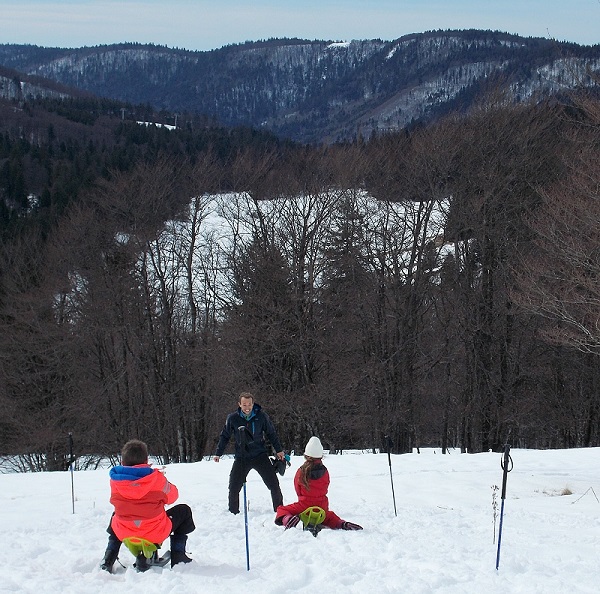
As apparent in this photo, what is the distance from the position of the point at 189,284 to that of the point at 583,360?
17676mm

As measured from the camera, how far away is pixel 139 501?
19.8ft

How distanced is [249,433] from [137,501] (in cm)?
263

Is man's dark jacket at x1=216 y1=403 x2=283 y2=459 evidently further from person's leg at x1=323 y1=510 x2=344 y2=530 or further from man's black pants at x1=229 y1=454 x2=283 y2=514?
person's leg at x1=323 y1=510 x2=344 y2=530

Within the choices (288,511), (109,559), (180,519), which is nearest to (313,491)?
(288,511)

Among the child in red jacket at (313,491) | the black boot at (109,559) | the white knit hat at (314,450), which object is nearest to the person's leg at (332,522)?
the child in red jacket at (313,491)

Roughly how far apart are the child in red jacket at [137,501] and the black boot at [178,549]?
0.4 inches

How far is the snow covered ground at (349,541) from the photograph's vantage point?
578 centimetres

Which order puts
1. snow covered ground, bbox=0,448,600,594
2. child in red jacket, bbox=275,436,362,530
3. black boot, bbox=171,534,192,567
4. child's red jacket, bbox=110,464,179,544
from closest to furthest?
snow covered ground, bbox=0,448,600,594, child's red jacket, bbox=110,464,179,544, black boot, bbox=171,534,192,567, child in red jacket, bbox=275,436,362,530

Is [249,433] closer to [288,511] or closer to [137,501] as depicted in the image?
[288,511]

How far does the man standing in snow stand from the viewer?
8484 mm

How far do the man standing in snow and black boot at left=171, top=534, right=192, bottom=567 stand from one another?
2244 millimetres

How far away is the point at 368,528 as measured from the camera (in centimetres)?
790

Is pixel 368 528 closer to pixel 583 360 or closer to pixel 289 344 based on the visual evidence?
pixel 289 344

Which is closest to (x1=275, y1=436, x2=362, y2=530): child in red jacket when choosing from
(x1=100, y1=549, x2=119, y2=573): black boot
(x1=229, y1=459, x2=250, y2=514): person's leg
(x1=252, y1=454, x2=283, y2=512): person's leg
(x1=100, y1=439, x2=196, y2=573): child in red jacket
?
(x1=252, y1=454, x2=283, y2=512): person's leg
